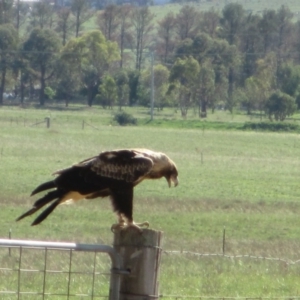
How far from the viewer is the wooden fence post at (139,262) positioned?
13.6ft

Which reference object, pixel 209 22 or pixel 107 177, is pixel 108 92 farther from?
pixel 107 177

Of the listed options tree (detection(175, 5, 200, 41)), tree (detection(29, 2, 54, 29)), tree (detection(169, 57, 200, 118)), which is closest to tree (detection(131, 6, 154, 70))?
tree (detection(175, 5, 200, 41))

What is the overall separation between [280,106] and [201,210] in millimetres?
53832

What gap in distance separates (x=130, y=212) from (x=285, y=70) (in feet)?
276

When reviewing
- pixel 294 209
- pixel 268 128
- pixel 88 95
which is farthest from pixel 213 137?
pixel 88 95

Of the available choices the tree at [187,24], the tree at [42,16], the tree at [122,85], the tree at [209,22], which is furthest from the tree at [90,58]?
the tree at [42,16]

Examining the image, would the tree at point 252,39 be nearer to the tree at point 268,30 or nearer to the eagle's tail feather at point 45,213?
the tree at point 268,30

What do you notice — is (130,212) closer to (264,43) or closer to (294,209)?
(294,209)

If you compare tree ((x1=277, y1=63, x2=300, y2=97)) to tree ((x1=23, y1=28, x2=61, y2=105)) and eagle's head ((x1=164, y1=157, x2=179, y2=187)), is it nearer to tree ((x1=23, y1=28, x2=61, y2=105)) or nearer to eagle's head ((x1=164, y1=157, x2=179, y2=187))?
tree ((x1=23, y1=28, x2=61, y2=105))

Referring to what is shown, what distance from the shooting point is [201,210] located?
19172mm

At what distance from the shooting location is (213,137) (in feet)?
161

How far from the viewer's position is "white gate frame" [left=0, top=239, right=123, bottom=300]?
3.91m

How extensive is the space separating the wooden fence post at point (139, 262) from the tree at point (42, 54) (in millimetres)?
84042

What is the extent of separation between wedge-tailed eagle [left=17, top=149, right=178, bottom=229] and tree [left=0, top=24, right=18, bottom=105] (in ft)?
271
